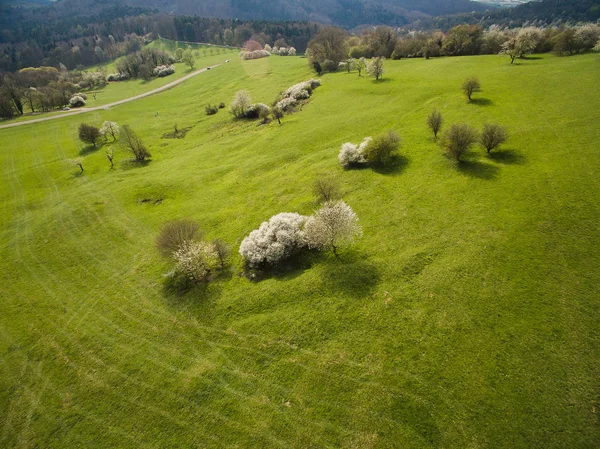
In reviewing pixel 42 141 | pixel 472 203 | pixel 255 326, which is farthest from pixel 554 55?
pixel 42 141

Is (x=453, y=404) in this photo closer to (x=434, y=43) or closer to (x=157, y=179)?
(x=157, y=179)

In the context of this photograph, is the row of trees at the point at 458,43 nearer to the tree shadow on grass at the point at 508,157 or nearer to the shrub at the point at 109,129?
the tree shadow on grass at the point at 508,157

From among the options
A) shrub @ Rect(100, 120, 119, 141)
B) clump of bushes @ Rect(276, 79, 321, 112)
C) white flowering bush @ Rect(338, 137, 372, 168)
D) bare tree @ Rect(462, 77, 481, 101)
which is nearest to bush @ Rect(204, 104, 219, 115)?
clump of bushes @ Rect(276, 79, 321, 112)

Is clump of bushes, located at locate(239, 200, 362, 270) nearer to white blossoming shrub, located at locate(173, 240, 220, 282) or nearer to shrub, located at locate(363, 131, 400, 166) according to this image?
white blossoming shrub, located at locate(173, 240, 220, 282)

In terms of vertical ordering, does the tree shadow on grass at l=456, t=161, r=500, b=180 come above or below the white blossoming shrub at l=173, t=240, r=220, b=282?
above

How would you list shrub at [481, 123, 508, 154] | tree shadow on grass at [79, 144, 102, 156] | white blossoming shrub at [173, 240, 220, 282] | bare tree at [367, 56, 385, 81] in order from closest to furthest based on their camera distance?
white blossoming shrub at [173, 240, 220, 282], shrub at [481, 123, 508, 154], tree shadow on grass at [79, 144, 102, 156], bare tree at [367, 56, 385, 81]
